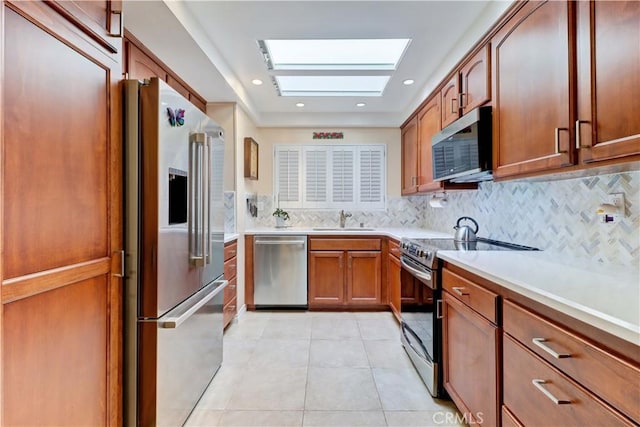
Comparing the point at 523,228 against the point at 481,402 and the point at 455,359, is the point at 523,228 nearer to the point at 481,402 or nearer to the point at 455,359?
the point at 455,359

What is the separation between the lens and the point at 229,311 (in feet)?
9.70

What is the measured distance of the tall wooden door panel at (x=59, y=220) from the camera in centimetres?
86

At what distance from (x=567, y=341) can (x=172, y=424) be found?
1777 millimetres

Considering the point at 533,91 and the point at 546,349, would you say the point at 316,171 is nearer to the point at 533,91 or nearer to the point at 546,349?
the point at 533,91

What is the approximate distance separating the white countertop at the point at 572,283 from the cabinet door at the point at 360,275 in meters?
1.73

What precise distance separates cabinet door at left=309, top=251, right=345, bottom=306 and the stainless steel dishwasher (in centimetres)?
9

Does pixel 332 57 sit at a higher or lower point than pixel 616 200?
higher

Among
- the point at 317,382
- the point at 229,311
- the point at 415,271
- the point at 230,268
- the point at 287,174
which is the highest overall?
the point at 287,174

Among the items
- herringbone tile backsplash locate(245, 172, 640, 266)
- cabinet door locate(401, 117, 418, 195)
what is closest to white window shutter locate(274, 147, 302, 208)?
cabinet door locate(401, 117, 418, 195)

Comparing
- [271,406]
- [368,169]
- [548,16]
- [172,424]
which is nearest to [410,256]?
[271,406]

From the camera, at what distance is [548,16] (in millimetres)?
1420

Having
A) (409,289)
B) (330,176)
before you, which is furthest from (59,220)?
(330,176)

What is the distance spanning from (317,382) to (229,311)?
1207 mm

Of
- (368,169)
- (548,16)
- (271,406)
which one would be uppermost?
(548,16)
